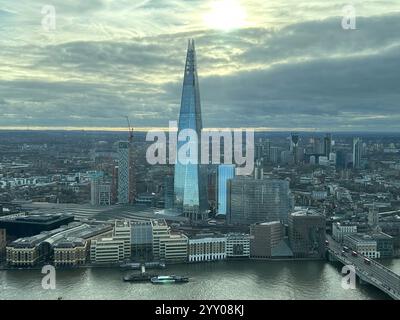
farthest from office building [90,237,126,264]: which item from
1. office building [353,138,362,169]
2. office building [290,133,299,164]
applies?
office building [353,138,362,169]

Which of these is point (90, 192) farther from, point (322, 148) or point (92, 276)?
point (322, 148)

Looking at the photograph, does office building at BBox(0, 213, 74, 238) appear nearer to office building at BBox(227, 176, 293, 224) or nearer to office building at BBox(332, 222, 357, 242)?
office building at BBox(227, 176, 293, 224)

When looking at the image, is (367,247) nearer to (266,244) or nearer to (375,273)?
(266,244)

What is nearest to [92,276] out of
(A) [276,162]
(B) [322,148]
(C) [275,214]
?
(C) [275,214]

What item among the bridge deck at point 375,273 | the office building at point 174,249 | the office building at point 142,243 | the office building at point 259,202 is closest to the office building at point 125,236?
the office building at point 142,243

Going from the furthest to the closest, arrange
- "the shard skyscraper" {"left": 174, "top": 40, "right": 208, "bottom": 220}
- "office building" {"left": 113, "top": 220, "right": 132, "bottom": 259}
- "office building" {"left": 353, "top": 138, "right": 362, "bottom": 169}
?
"office building" {"left": 353, "top": 138, "right": 362, "bottom": 169}, "the shard skyscraper" {"left": 174, "top": 40, "right": 208, "bottom": 220}, "office building" {"left": 113, "top": 220, "right": 132, "bottom": 259}

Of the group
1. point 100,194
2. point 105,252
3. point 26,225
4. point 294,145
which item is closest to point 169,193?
point 100,194
